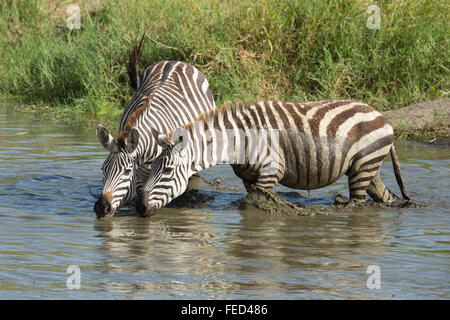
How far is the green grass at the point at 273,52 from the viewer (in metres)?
12.1

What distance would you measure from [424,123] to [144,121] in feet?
16.6

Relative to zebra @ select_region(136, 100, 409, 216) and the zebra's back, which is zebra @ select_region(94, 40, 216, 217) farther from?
the zebra's back

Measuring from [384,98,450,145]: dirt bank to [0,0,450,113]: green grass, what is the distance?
23.1 inches

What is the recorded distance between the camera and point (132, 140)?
7.24m

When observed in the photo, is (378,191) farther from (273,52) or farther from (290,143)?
(273,52)

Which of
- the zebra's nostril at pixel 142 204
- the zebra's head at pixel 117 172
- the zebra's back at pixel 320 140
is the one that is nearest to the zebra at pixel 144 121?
the zebra's head at pixel 117 172

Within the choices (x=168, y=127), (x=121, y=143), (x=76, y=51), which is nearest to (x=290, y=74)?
(x=76, y=51)

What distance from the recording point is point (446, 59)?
12039 millimetres

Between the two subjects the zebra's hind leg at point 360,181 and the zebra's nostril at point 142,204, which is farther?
the zebra's hind leg at point 360,181

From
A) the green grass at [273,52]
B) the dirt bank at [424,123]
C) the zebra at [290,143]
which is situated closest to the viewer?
the zebra at [290,143]

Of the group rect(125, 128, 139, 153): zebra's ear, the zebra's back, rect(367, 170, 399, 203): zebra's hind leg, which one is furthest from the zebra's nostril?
rect(367, 170, 399, 203): zebra's hind leg

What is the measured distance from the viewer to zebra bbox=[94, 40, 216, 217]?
720 cm

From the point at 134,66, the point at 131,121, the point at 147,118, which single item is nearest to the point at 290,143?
the point at 147,118

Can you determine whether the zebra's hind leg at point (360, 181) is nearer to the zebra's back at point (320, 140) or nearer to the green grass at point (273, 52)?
the zebra's back at point (320, 140)
